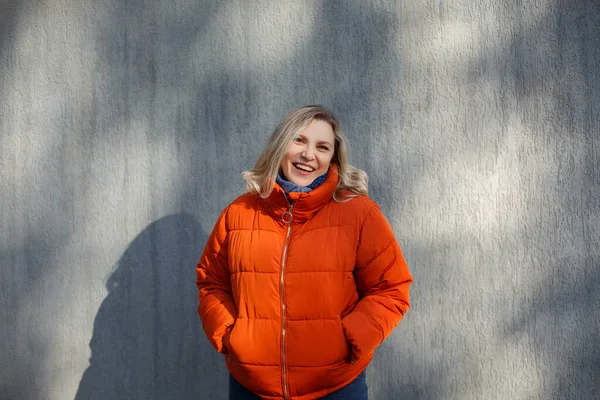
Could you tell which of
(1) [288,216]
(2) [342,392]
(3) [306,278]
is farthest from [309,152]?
(2) [342,392]

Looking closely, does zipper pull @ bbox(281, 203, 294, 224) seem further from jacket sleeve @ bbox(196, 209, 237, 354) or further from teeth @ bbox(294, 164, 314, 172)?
jacket sleeve @ bbox(196, 209, 237, 354)

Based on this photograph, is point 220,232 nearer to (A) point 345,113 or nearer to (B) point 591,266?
(A) point 345,113

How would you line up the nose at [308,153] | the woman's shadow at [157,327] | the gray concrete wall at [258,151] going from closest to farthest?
1. the nose at [308,153]
2. the gray concrete wall at [258,151]
3. the woman's shadow at [157,327]

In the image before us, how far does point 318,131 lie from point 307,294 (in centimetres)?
64

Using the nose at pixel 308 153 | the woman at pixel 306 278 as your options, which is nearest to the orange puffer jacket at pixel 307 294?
the woman at pixel 306 278

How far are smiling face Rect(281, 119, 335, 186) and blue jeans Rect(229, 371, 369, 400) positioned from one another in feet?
2.69

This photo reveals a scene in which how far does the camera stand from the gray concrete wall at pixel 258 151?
3105 mm

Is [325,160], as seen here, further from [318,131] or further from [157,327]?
[157,327]

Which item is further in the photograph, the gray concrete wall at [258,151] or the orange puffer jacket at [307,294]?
the gray concrete wall at [258,151]

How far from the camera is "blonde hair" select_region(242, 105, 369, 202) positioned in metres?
2.36

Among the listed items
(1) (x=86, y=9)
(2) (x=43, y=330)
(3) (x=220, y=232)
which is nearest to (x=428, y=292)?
(3) (x=220, y=232)

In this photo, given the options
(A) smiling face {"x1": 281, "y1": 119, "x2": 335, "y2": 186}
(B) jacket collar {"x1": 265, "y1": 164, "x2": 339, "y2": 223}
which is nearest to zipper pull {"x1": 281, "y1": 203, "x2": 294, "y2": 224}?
(B) jacket collar {"x1": 265, "y1": 164, "x2": 339, "y2": 223}

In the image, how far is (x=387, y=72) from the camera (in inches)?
127

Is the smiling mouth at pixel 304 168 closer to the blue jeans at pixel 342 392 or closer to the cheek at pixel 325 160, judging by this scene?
the cheek at pixel 325 160
